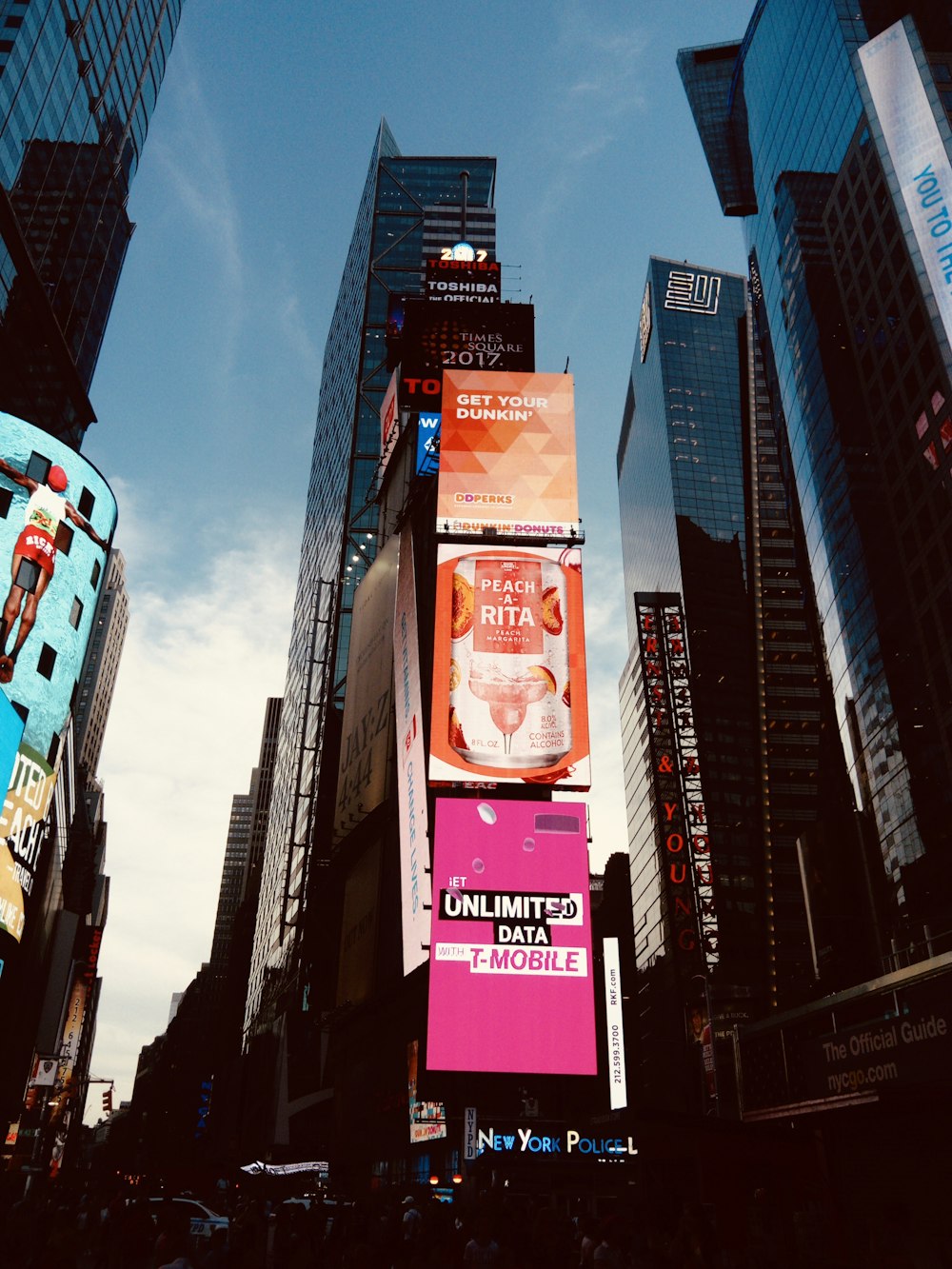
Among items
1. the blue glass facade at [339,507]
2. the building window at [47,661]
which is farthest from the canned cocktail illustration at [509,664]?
the blue glass facade at [339,507]

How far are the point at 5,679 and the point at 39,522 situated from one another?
7.79 m

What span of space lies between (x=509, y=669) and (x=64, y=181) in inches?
1916

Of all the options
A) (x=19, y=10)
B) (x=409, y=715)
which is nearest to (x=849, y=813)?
(x=409, y=715)

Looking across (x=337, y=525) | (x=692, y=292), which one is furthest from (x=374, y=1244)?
(x=692, y=292)

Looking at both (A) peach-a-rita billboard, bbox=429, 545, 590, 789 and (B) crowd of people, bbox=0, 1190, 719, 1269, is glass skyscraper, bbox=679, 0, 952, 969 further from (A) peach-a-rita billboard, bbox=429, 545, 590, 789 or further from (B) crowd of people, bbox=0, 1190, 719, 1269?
(B) crowd of people, bbox=0, 1190, 719, 1269

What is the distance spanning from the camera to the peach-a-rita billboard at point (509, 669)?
1142 inches

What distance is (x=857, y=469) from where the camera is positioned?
71.8m

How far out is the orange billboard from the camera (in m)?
33.9

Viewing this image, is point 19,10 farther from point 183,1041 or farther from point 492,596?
point 183,1041

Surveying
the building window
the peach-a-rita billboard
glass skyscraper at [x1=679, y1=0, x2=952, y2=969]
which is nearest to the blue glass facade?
the building window

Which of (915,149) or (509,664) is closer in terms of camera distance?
(509,664)

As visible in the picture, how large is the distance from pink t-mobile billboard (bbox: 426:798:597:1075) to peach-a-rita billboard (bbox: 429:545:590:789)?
1.25m

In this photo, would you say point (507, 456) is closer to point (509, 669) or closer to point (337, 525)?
point (509, 669)

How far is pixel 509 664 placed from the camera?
30734 millimetres
